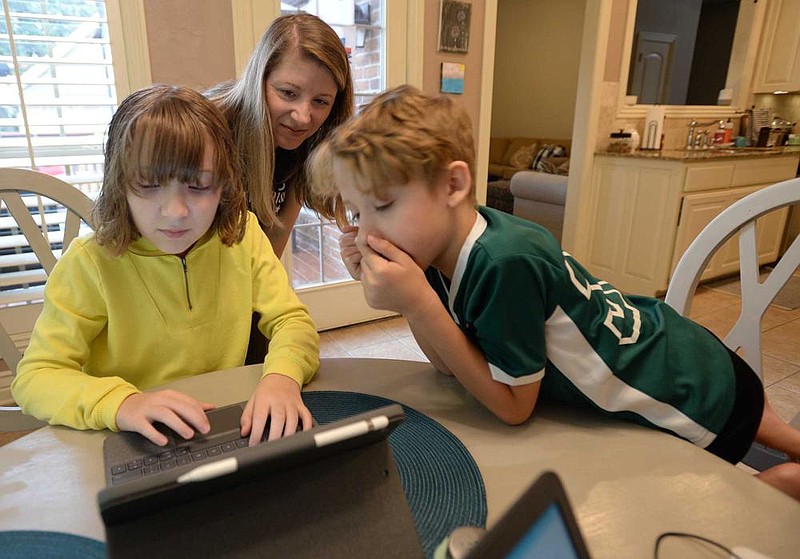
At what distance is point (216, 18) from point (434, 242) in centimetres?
182

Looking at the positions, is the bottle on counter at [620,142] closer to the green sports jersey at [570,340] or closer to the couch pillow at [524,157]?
the couch pillow at [524,157]

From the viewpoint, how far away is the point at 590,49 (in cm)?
333

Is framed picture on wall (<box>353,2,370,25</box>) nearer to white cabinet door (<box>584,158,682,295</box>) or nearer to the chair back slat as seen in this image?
white cabinet door (<box>584,158,682,295</box>)

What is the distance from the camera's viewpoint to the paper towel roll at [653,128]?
3.58 m

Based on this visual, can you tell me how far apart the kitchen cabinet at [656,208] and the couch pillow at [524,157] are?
2.25m

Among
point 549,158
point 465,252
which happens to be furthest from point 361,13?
point 549,158

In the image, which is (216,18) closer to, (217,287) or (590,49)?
(217,287)

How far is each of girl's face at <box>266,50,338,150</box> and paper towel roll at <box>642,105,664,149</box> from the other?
298 centimetres

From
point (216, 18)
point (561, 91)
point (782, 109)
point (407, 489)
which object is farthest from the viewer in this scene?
point (561, 91)

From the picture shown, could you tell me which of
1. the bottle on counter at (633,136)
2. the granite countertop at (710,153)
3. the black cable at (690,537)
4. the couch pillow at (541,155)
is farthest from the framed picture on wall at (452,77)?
the couch pillow at (541,155)

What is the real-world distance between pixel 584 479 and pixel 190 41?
2.11 metres

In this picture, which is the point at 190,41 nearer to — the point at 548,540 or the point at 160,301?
the point at 160,301

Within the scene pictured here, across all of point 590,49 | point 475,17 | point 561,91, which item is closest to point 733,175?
point 590,49

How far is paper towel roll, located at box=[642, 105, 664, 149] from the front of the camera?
358 cm
